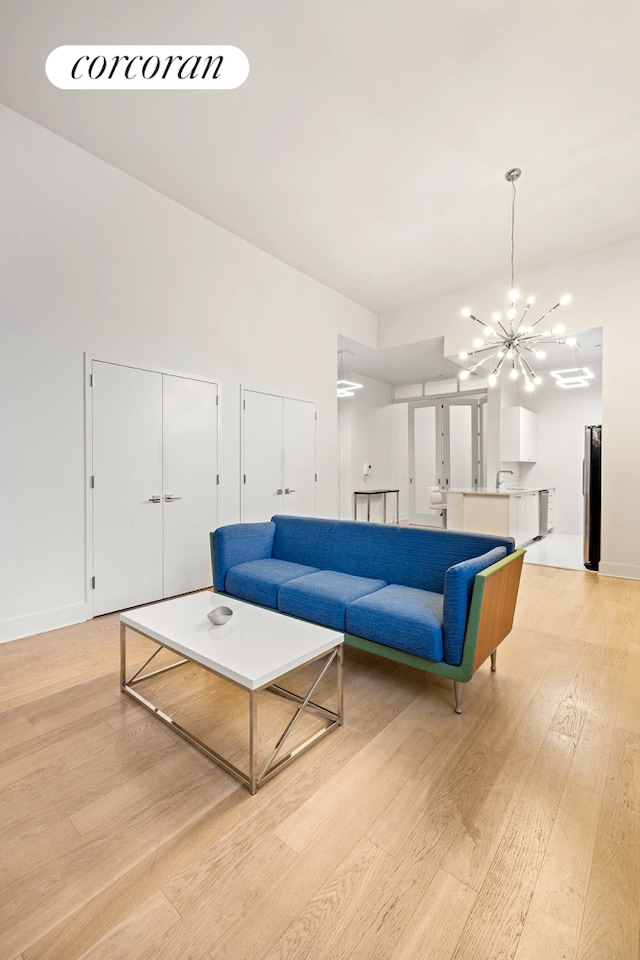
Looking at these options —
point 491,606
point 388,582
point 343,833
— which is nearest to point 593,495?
point 388,582

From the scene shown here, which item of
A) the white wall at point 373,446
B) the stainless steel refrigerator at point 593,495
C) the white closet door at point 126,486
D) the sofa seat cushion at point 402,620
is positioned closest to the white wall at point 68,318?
the white closet door at point 126,486

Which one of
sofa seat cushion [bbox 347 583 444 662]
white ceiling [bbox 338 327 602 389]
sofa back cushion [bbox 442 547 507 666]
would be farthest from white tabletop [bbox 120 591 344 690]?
white ceiling [bbox 338 327 602 389]

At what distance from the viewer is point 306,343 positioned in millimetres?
5336

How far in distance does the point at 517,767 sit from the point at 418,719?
451mm

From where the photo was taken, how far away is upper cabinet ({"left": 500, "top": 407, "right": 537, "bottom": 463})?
22.1 feet

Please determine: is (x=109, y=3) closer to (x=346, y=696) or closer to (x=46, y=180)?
(x=46, y=180)

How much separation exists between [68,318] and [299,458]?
2.83 meters

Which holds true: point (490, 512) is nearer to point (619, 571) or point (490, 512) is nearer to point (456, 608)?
point (619, 571)

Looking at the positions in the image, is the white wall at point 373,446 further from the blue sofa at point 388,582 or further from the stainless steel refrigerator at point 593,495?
the blue sofa at point 388,582

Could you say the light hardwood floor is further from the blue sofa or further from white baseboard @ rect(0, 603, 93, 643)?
white baseboard @ rect(0, 603, 93, 643)

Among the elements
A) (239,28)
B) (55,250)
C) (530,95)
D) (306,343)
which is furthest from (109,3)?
(306,343)

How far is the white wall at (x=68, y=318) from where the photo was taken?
2.91m

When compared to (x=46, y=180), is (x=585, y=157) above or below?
above

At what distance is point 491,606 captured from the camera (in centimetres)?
211
